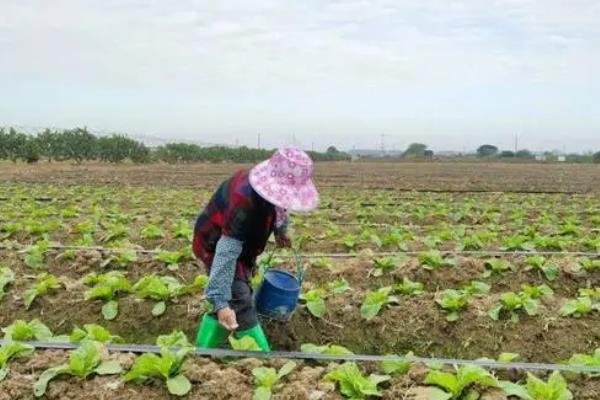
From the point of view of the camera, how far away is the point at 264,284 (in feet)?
16.2

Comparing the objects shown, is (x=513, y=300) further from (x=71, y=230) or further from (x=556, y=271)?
(x=71, y=230)

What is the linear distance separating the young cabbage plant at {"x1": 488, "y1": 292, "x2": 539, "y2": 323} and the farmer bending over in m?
2.17

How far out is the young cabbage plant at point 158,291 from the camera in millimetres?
6105

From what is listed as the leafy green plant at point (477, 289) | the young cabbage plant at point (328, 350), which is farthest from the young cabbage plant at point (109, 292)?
the leafy green plant at point (477, 289)

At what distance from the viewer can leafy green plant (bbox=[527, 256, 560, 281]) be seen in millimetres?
7457

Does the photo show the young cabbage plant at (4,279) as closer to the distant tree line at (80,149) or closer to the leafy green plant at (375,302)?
the leafy green plant at (375,302)

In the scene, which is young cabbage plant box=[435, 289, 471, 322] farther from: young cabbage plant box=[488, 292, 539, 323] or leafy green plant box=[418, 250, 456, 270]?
leafy green plant box=[418, 250, 456, 270]

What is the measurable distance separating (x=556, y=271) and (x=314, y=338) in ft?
10.3

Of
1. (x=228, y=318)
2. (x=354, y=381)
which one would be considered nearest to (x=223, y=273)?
(x=228, y=318)

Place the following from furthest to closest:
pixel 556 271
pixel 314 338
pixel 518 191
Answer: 1. pixel 518 191
2. pixel 556 271
3. pixel 314 338

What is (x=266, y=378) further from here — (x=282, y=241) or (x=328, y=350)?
(x=282, y=241)

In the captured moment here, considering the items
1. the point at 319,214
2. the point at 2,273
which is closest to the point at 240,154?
the point at 319,214

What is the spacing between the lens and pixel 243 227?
4.27 metres

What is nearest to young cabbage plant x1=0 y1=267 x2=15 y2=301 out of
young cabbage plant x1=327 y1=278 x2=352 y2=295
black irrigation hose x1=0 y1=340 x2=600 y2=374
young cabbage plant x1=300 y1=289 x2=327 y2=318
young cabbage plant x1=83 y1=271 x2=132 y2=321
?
young cabbage plant x1=83 y1=271 x2=132 y2=321
